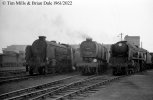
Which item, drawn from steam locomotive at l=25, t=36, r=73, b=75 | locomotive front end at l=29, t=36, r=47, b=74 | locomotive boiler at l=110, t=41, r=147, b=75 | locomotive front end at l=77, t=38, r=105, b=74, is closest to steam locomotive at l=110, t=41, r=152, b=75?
locomotive boiler at l=110, t=41, r=147, b=75

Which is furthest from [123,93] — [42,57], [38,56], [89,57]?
[38,56]

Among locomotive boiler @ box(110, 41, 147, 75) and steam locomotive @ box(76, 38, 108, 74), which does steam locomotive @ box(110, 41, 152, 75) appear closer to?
locomotive boiler @ box(110, 41, 147, 75)

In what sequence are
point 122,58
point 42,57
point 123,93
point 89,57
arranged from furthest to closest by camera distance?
1. point 89,57
2. point 122,58
3. point 42,57
4. point 123,93

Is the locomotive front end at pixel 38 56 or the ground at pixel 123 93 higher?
the locomotive front end at pixel 38 56

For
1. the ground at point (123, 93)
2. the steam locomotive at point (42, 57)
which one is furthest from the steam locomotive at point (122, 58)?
the ground at point (123, 93)

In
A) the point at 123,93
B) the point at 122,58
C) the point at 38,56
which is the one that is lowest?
the point at 123,93

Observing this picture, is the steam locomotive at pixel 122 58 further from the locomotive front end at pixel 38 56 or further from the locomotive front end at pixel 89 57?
the locomotive front end at pixel 38 56

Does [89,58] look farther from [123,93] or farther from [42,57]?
[123,93]

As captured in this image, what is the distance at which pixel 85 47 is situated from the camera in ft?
80.0

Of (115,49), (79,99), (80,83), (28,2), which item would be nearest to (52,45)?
(115,49)

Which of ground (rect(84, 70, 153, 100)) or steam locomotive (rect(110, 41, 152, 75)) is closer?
ground (rect(84, 70, 153, 100))

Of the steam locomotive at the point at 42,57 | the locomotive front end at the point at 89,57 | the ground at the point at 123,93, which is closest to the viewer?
the ground at the point at 123,93

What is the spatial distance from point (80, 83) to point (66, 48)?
47.5 ft

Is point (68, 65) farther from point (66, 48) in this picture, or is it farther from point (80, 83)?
point (80, 83)
